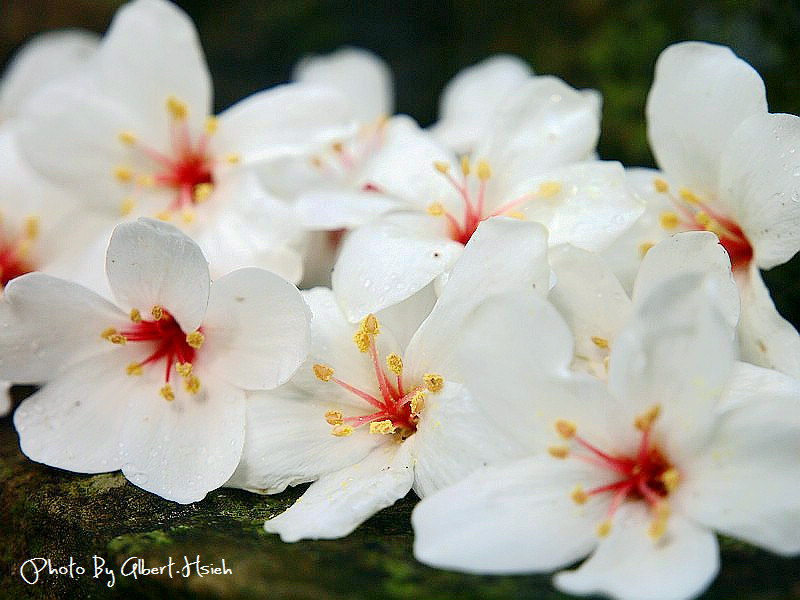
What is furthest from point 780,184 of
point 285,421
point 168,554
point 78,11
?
point 78,11

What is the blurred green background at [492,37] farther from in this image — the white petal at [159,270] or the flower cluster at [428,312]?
the white petal at [159,270]

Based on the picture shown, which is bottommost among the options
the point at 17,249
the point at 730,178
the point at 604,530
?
the point at 17,249

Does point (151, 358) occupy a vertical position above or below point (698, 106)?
below

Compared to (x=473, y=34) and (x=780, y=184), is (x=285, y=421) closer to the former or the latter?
(x=780, y=184)

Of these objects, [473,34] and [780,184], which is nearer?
[780,184]

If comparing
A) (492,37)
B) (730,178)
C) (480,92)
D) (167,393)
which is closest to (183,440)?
(167,393)

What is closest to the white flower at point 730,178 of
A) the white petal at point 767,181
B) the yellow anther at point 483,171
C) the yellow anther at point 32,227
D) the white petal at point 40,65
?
the white petal at point 767,181

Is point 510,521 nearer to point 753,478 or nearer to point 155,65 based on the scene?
point 753,478
